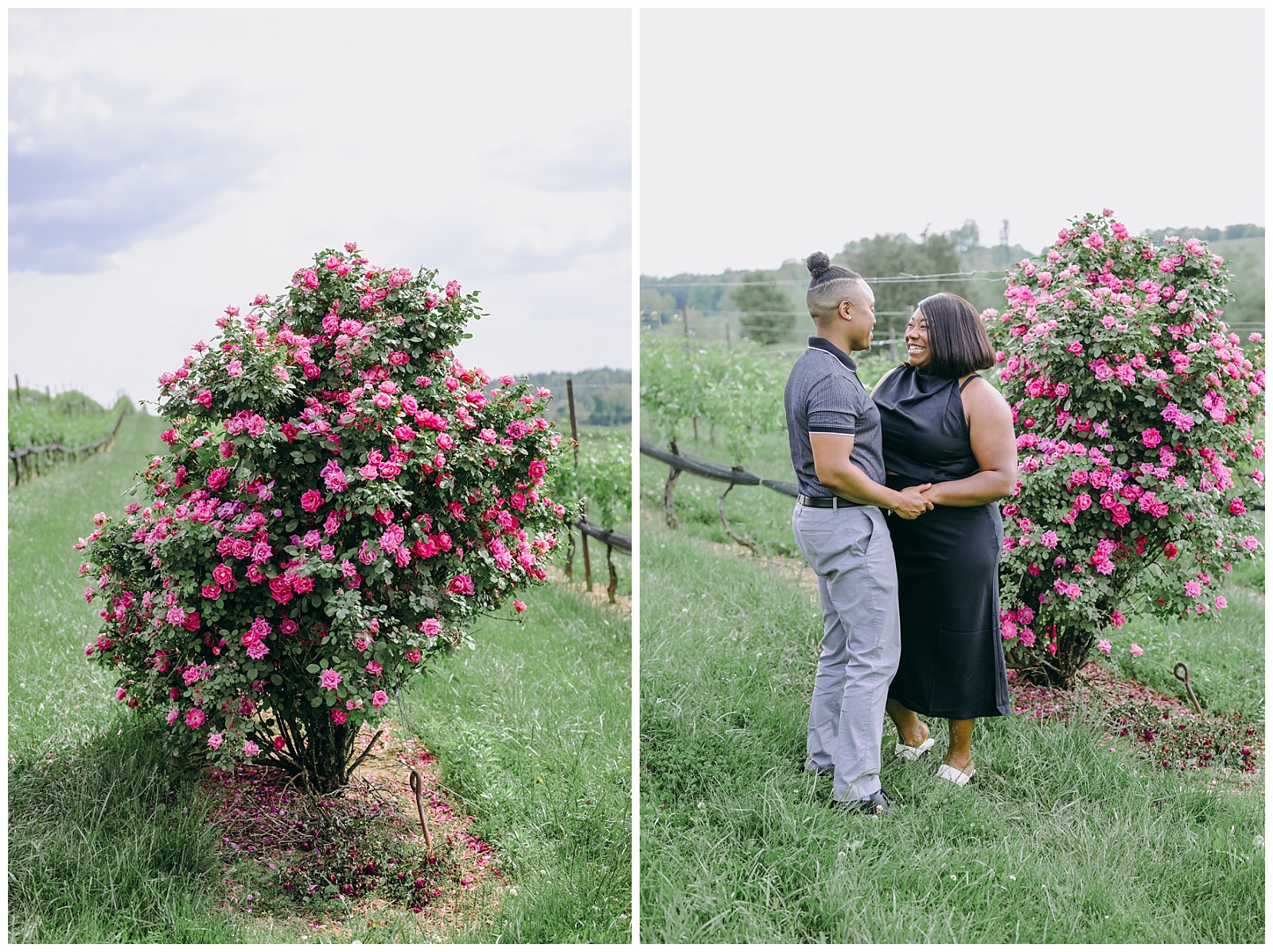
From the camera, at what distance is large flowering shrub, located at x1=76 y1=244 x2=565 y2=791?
2311 millimetres

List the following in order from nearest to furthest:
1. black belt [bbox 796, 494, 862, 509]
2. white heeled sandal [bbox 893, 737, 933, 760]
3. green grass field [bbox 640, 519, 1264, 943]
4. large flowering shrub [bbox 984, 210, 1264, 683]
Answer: green grass field [bbox 640, 519, 1264, 943] → black belt [bbox 796, 494, 862, 509] → white heeled sandal [bbox 893, 737, 933, 760] → large flowering shrub [bbox 984, 210, 1264, 683]

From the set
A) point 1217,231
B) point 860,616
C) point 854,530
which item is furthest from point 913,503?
point 1217,231

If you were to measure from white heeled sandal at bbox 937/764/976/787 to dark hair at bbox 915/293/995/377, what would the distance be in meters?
1.21

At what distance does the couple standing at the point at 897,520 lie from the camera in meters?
2.39

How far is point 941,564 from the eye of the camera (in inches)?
102

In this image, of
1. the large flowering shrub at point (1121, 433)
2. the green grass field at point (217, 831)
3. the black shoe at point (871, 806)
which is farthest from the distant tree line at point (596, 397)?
the black shoe at point (871, 806)

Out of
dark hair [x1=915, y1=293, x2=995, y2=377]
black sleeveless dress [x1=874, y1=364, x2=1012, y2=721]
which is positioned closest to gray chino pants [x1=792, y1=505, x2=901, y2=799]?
black sleeveless dress [x1=874, y1=364, x2=1012, y2=721]

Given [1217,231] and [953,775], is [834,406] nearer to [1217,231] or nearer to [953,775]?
[953,775]

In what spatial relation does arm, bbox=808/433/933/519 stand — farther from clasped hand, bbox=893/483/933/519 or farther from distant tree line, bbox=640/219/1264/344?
distant tree line, bbox=640/219/1264/344

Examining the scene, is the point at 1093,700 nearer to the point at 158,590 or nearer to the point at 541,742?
the point at 541,742

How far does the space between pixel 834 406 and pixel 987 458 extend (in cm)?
53

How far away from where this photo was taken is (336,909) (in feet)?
7.80

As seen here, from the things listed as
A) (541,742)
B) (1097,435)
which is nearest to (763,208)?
(1097,435)

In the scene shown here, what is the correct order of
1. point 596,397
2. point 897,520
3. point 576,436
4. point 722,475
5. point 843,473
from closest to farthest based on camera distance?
point 843,473
point 897,520
point 722,475
point 576,436
point 596,397
